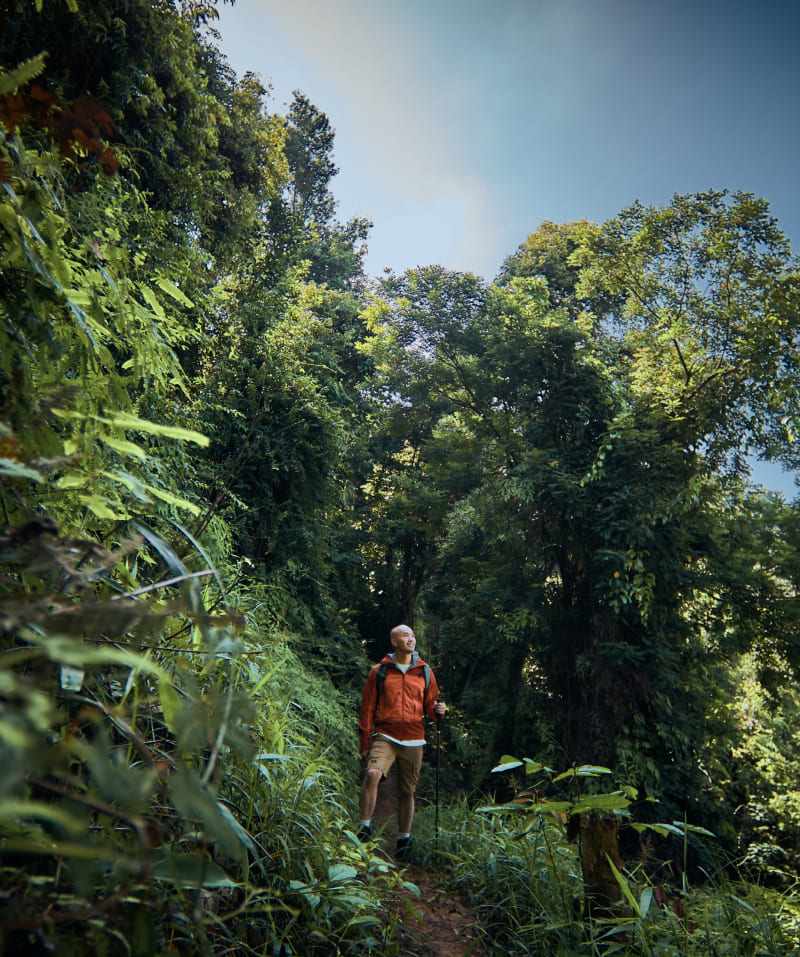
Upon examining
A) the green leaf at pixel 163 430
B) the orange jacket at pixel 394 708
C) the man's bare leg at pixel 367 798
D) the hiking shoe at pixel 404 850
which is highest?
the green leaf at pixel 163 430

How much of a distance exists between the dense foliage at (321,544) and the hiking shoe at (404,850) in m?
0.40

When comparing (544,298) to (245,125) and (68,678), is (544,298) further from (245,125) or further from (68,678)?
(68,678)

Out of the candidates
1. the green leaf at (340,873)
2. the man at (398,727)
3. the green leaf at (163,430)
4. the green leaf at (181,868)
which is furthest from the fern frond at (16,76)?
the man at (398,727)

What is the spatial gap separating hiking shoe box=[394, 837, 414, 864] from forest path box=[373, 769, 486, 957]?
10 centimetres

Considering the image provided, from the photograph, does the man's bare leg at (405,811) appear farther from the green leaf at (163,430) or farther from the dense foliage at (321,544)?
the green leaf at (163,430)

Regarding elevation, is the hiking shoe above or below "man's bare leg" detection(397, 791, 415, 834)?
below

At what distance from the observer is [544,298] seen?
35.2ft

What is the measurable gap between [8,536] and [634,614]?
10008 mm

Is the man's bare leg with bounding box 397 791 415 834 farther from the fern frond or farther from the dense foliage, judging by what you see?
the fern frond

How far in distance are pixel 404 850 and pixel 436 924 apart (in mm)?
1386

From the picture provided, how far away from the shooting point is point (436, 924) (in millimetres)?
2879

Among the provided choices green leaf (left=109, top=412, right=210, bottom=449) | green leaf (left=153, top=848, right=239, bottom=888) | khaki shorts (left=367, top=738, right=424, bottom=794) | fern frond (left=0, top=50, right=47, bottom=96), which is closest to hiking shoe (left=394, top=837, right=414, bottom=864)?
khaki shorts (left=367, top=738, right=424, bottom=794)

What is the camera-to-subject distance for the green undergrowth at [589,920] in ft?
7.53

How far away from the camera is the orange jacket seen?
14.5 feet
